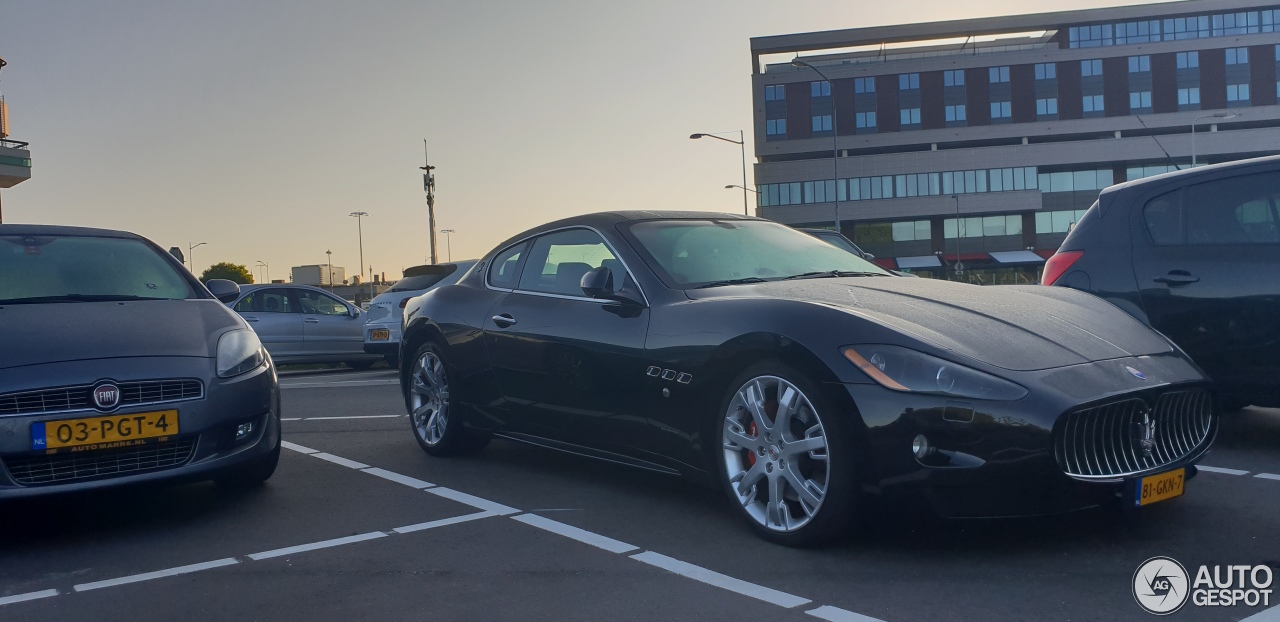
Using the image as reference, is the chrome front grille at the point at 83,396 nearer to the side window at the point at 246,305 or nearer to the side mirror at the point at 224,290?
the side mirror at the point at 224,290

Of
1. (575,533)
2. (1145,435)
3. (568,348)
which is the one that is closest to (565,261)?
(568,348)

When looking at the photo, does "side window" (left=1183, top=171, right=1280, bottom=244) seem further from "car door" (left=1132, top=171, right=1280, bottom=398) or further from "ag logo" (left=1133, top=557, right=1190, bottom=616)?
"ag logo" (left=1133, top=557, right=1190, bottom=616)

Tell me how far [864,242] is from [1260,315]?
68858mm

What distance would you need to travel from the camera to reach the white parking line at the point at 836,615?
3186mm

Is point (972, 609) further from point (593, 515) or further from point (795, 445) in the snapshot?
point (593, 515)

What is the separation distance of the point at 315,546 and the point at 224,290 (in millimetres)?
2492

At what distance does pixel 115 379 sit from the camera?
4.55 meters

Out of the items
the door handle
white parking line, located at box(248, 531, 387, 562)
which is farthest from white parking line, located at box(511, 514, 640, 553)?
the door handle

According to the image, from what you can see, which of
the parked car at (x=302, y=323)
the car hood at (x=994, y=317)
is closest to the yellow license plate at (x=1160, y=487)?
the car hood at (x=994, y=317)

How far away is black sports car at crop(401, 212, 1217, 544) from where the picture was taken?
3.62 metres

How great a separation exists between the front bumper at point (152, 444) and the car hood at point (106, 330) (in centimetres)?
8

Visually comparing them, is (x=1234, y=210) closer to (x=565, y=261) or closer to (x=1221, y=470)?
(x=1221, y=470)

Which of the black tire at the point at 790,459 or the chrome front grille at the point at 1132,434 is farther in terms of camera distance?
the black tire at the point at 790,459

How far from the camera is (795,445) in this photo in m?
3.98
